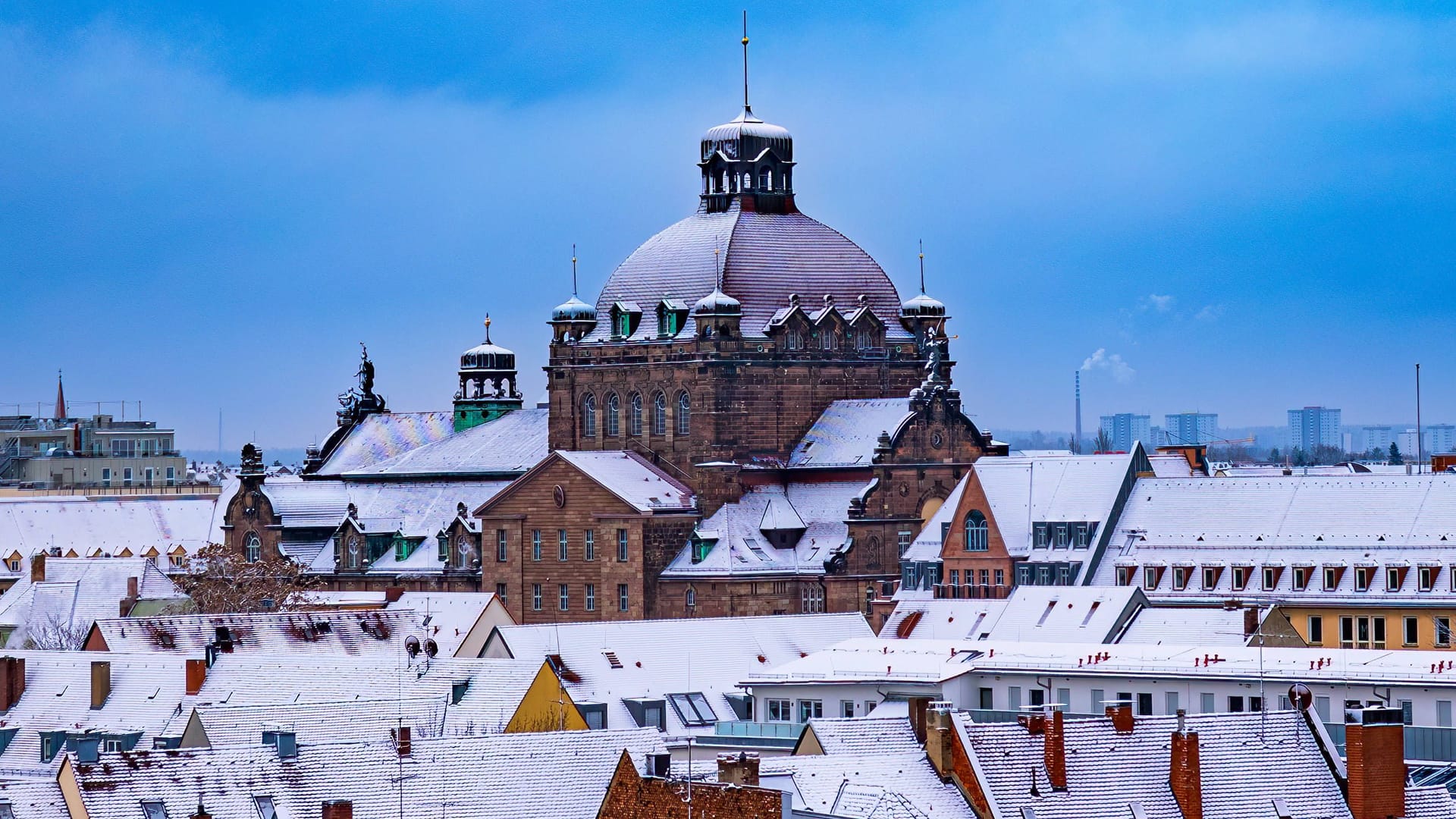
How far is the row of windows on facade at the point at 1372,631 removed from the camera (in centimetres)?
14412

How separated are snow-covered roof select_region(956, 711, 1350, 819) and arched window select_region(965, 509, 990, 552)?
68829mm

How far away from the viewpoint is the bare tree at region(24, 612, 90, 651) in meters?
155

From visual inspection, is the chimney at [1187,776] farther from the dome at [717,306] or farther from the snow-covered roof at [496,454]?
the snow-covered roof at [496,454]

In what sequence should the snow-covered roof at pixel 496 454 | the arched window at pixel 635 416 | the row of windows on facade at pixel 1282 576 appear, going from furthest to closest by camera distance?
the snow-covered roof at pixel 496 454 → the arched window at pixel 635 416 → the row of windows on facade at pixel 1282 576

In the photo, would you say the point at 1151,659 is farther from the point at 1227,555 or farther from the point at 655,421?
the point at 655,421

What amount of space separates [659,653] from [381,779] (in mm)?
53295

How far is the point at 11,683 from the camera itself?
125375 millimetres

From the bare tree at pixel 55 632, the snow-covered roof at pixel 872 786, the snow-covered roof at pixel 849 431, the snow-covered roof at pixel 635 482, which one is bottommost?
the snow-covered roof at pixel 872 786

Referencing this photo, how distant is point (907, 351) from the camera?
604ft

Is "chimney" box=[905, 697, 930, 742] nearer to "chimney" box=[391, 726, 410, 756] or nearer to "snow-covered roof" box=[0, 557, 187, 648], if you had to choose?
"chimney" box=[391, 726, 410, 756]

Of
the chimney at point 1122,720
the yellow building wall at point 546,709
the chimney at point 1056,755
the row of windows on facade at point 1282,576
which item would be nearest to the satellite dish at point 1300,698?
the chimney at point 1122,720

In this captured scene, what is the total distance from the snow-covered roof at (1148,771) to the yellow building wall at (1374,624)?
171ft

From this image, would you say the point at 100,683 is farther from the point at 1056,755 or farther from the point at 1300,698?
the point at 1056,755

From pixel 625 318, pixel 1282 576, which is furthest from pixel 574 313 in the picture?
pixel 1282 576
